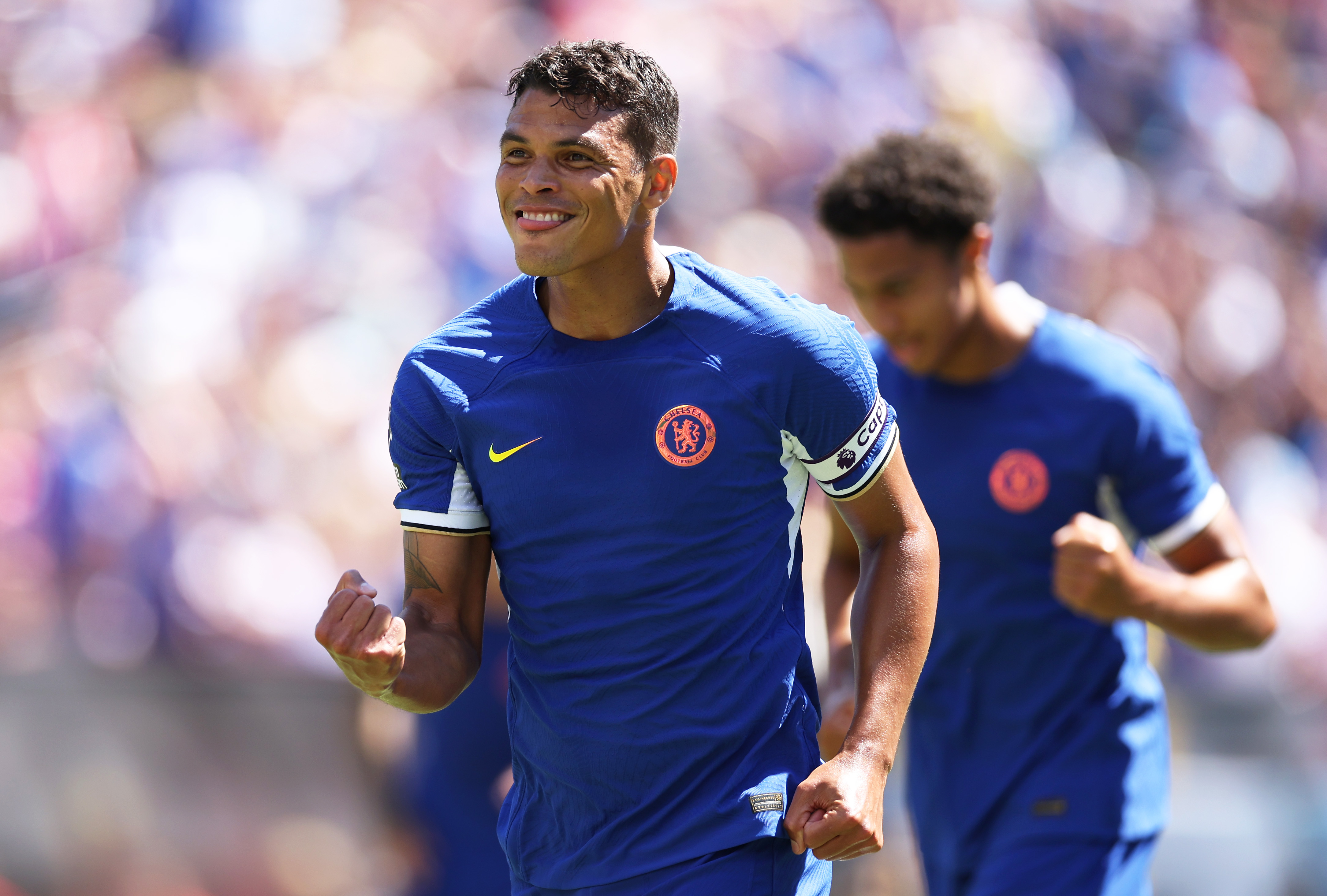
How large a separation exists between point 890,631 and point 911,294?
1.59 m

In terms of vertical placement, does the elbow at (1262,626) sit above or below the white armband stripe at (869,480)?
below

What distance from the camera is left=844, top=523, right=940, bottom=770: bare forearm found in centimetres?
280

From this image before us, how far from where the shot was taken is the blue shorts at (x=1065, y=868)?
3.88 metres

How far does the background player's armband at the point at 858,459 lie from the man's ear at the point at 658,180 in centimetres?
58

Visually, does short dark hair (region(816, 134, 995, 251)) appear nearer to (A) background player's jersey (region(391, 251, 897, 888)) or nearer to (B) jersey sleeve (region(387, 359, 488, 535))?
(A) background player's jersey (region(391, 251, 897, 888))

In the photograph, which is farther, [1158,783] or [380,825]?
[380,825]

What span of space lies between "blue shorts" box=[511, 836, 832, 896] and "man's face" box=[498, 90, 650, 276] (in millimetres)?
1138

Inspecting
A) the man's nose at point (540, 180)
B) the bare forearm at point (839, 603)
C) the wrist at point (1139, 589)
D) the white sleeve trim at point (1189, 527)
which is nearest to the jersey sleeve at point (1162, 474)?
the white sleeve trim at point (1189, 527)

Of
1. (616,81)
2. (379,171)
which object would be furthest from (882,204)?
(379,171)

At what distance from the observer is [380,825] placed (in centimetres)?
667

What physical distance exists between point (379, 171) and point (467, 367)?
7.00 m

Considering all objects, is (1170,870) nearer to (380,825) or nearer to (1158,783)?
(1158,783)

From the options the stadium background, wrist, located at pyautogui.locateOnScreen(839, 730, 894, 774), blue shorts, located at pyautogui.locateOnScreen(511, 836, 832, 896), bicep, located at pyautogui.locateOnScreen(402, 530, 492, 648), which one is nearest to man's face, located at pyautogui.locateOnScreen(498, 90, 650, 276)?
bicep, located at pyautogui.locateOnScreen(402, 530, 492, 648)

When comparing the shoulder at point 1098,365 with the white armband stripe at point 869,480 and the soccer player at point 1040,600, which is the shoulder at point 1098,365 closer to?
the soccer player at point 1040,600
